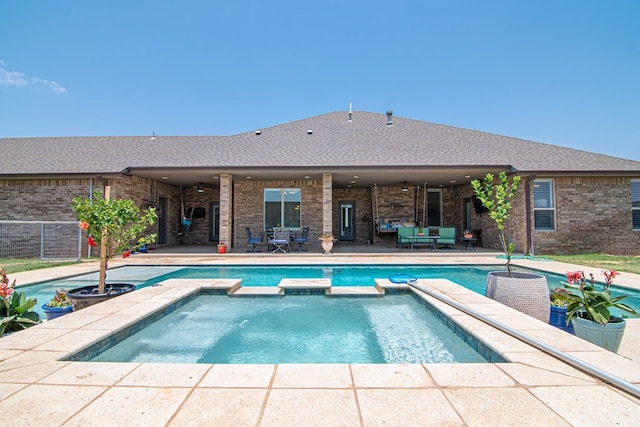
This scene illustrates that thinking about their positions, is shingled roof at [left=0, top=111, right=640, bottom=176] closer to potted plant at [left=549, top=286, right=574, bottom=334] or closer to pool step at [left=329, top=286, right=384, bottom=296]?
pool step at [left=329, top=286, right=384, bottom=296]

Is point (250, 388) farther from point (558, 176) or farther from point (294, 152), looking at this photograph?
point (558, 176)

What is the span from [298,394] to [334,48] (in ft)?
53.4

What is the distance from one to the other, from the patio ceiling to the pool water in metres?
6.35

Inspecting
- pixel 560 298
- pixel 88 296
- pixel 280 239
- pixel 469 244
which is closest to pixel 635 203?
pixel 469 244

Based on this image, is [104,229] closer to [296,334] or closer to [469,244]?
[296,334]

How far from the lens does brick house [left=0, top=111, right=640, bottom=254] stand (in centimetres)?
1081

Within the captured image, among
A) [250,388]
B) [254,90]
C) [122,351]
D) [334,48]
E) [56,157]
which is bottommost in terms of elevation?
[122,351]

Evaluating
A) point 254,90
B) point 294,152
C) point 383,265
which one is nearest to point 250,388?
point 383,265

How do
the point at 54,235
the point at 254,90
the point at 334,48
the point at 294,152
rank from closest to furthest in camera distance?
the point at 54,235
the point at 294,152
the point at 334,48
the point at 254,90

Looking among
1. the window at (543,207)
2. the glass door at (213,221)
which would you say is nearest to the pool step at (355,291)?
the window at (543,207)

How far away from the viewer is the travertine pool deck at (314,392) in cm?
167

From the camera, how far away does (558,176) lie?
1078 centimetres

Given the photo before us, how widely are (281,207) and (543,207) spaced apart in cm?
940

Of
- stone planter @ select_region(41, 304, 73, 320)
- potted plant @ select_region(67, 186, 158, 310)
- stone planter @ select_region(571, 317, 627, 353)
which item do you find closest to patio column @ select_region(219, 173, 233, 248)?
potted plant @ select_region(67, 186, 158, 310)
